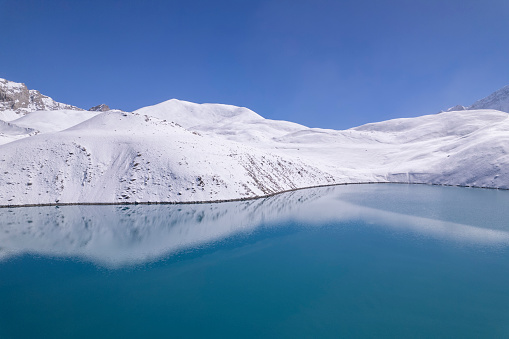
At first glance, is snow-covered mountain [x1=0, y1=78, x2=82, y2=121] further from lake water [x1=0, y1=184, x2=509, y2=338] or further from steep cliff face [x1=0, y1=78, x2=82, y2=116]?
lake water [x1=0, y1=184, x2=509, y2=338]

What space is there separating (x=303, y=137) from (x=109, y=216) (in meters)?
127

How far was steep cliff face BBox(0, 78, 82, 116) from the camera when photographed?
6526 inches

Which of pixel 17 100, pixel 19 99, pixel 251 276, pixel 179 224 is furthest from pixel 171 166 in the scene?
pixel 19 99

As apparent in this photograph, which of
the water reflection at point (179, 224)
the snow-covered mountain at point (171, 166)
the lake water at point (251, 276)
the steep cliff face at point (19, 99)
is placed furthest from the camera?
the steep cliff face at point (19, 99)

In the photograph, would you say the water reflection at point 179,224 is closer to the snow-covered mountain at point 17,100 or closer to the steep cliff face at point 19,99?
the snow-covered mountain at point 17,100

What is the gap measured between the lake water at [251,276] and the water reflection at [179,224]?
23cm

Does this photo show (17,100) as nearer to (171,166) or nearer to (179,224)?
(171,166)

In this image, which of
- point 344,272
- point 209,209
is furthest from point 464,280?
point 209,209

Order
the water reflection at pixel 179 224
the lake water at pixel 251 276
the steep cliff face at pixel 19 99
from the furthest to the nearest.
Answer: the steep cliff face at pixel 19 99 < the water reflection at pixel 179 224 < the lake water at pixel 251 276

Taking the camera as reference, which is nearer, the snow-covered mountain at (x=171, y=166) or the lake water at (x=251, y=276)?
the lake water at (x=251, y=276)

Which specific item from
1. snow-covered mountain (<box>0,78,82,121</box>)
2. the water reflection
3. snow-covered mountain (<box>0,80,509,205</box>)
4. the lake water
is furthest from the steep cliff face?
the lake water

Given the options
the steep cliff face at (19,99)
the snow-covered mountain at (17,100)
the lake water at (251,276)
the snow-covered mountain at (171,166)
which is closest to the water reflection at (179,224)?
the lake water at (251,276)

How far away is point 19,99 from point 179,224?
208 metres

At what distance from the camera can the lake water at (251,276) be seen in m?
13.4
